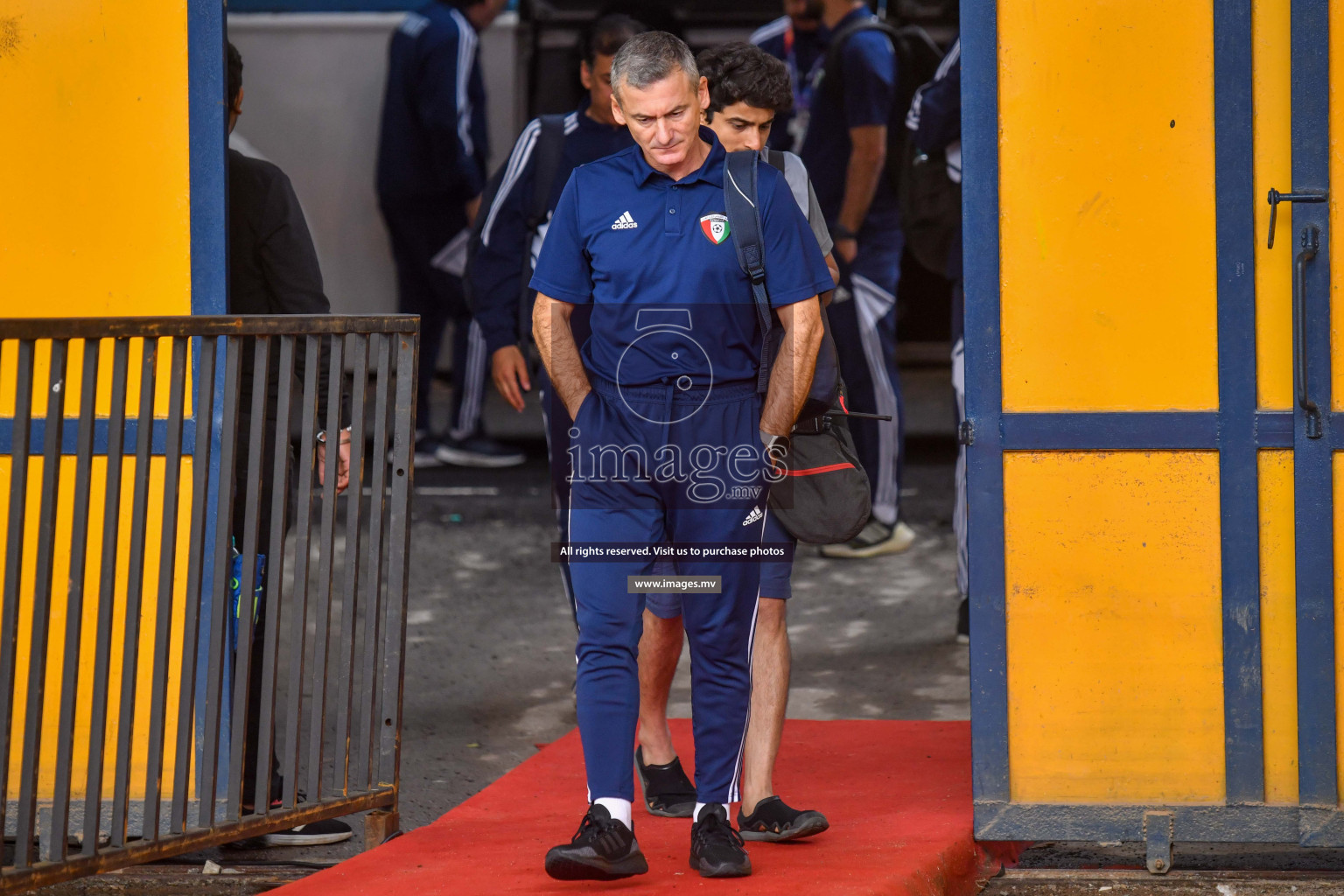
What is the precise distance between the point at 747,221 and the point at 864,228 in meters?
3.97

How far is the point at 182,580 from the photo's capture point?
3.97 metres

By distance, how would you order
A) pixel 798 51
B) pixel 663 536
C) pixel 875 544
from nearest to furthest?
1. pixel 663 536
2. pixel 875 544
3. pixel 798 51

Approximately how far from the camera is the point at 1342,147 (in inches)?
140

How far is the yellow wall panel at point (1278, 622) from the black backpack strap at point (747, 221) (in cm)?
114

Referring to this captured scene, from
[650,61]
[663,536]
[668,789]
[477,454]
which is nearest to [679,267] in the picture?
[650,61]

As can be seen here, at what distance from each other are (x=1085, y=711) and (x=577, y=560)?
1.17m

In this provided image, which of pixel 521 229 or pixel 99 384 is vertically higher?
pixel 521 229

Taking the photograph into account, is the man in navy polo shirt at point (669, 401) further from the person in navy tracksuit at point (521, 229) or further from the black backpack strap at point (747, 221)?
the person in navy tracksuit at point (521, 229)

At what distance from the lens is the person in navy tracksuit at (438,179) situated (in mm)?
9367

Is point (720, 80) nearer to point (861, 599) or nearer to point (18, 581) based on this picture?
point (18, 581)

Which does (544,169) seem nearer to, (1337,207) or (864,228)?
(1337,207)

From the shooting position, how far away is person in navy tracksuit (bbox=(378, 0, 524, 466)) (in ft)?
30.7

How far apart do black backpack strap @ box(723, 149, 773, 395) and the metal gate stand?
2.54ft

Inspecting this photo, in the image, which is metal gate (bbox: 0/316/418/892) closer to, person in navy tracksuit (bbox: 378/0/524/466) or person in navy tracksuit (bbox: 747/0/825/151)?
person in navy tracksuit (bbox: 747/0/825/151)
